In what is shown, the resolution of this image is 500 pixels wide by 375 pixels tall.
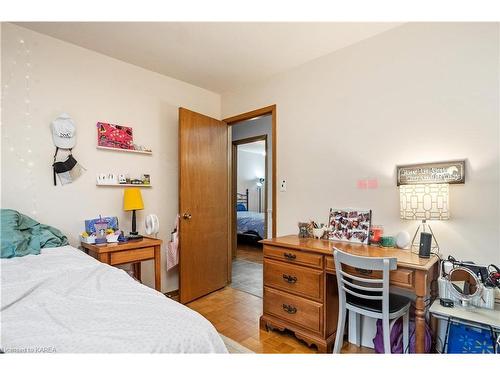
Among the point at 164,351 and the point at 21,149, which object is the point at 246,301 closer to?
the point at 164,351

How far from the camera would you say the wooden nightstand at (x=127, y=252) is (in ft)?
6.52

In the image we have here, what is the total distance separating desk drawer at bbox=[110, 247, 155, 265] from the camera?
205 cm

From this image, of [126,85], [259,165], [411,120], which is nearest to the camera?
[411,120]

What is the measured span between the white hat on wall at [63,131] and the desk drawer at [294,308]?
6.72 ft

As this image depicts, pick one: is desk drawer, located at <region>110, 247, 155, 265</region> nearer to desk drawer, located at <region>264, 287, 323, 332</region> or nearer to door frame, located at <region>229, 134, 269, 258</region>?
desk drawer, located at <region>264, 287, 323, 332</region>

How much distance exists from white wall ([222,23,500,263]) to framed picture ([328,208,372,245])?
7 centimetres

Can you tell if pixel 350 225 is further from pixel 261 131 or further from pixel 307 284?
pixel 261 131

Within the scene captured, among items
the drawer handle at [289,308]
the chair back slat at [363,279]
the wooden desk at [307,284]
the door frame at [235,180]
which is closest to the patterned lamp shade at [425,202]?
the wooden desk at [307,284]

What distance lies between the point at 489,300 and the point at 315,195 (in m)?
1.34

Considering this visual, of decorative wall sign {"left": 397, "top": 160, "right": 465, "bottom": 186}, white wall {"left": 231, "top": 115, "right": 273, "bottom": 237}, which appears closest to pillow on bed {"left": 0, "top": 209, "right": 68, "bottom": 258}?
decorative wall sign {"left": 397, "top": 160, "right": 465, "bottom": 186}

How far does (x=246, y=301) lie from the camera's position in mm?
2756

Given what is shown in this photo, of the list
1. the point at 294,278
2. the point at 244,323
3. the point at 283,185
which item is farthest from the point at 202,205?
the point at 294,278

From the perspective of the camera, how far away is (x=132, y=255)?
2.13m
